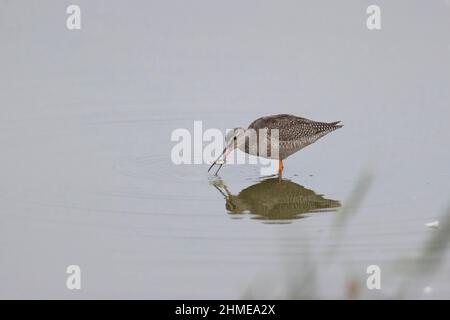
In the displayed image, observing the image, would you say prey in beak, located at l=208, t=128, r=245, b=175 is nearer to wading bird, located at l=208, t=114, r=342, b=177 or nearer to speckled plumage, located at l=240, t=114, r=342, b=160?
wading bird, located at l=208, t=114, r=342, b=177

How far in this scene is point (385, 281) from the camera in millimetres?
8383

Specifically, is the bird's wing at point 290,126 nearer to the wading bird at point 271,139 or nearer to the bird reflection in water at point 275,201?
the wading bird at point 271,139

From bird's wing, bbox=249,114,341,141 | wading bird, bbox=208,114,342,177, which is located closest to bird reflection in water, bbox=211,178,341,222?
wading bird, bbox=208,114,342,177

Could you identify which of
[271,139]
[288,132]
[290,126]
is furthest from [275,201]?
[290,126]

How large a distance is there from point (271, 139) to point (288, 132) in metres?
0.29

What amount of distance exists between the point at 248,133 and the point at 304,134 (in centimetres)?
91

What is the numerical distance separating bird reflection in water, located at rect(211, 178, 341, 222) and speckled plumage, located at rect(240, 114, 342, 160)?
720 mm

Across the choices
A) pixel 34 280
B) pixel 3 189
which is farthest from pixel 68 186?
pixel 34 280

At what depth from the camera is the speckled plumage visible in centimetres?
1274

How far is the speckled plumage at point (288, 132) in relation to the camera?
12.7 metres

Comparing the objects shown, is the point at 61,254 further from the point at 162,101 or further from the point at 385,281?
the point at 162,101

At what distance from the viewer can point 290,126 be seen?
1291cm

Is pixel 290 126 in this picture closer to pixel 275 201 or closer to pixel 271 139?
pixel 271 139

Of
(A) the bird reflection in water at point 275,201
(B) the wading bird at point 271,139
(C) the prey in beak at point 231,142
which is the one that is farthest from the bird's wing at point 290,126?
(A) the bird reflection in water at point 275,201
